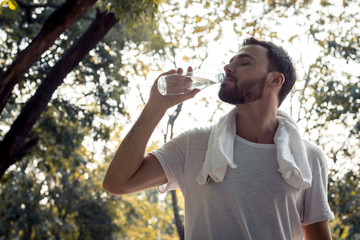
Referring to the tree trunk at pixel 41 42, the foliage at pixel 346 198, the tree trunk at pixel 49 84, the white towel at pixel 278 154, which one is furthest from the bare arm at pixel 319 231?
the foliage at pixel 346 198

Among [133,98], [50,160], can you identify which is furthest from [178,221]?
[50,160]

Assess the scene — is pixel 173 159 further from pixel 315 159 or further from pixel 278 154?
pixel 315 159

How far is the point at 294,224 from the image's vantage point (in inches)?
76.2

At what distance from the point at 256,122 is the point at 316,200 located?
430 millimetres

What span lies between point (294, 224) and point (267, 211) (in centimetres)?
16

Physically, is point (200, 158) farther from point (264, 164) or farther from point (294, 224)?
point (294, 224)

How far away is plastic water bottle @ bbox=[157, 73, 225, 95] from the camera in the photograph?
216cm

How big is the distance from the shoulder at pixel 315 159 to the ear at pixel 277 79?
1.16 feet

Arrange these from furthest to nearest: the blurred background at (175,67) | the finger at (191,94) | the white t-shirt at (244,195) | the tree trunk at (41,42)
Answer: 1. the blurred background at (175,67)
2. the tree trunk at (41,42)
3. the finger at (191,94)
4. the white t-shirt at (244,195)

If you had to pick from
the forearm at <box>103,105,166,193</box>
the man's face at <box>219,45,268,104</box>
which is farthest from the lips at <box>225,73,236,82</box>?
the forearm at <box>103,105,166,193</box>

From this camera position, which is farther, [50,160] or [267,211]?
[50,160]

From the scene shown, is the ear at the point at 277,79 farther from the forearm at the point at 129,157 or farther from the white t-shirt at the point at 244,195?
the forearm at the point at 129,157

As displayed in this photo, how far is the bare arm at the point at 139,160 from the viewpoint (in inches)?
77.9

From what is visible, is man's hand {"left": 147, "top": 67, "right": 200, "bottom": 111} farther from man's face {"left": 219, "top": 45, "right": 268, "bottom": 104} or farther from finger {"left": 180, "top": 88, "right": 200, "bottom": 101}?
man's face {"left": 219, "top": 45, "right": 268, "bottom": 104}
